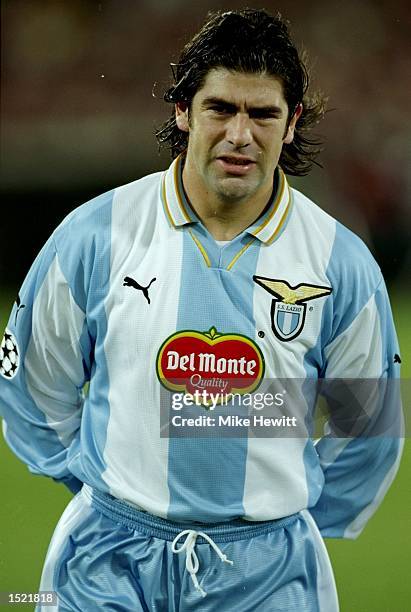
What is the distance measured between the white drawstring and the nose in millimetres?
552

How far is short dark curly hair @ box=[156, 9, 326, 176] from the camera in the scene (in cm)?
143

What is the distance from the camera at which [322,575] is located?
1.51 m

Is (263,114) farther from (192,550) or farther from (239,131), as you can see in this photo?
(192,550)

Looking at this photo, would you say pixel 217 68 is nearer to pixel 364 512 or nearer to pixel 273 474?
pixel 273 474

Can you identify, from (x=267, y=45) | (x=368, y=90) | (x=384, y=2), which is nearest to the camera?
(x=267, y=45)

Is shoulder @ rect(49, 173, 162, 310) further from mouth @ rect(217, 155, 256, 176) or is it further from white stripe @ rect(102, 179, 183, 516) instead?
mouth @ rect(217, 155, 256, 176)

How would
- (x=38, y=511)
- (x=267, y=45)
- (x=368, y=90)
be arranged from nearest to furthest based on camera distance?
(x=267, y=45)
(x=38, y=511)
(x=368, y=90)

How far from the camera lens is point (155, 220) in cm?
151

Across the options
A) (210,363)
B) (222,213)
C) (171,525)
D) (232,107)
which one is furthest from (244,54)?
(171,525)

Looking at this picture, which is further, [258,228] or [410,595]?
[410,595]

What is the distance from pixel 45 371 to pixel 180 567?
1.25 ft

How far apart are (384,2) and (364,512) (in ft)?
3.68

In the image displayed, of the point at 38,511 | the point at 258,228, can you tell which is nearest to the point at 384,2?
the point at 258,228

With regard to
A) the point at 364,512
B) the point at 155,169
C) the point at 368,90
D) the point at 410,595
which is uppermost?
the point at 368,90
